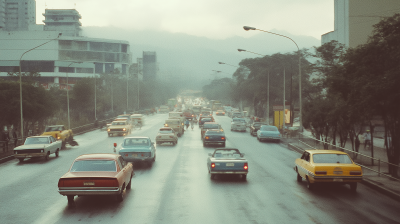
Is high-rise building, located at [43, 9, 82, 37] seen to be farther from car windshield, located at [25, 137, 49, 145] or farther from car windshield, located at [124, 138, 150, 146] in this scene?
car windshield, located at [124, 138, 150, 146]

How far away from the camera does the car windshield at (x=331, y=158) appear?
15570 mm

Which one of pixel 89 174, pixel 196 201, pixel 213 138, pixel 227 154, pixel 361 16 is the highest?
pixel 361 16

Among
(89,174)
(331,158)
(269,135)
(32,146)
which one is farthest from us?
(269,135)

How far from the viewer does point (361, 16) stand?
56.2m

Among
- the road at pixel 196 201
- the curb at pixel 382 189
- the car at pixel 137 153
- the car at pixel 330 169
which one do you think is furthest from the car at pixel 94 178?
the curb at pixel 382 189

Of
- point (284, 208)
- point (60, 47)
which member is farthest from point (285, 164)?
point (60, 47)

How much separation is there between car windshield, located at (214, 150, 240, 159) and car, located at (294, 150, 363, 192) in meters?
3.32

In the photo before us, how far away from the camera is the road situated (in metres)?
11.3

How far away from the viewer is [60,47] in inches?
4803

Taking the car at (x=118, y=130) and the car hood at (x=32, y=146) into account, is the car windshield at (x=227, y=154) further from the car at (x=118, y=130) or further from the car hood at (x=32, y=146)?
the car at (x=118, y=130)

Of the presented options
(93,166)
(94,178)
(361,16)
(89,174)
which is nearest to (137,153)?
(93,166)

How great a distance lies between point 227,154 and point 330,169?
16.5 ft

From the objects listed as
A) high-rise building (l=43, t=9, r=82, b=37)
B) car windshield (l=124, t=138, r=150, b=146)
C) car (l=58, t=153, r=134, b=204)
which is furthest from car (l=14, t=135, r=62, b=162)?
high-rise building (l=43, t=9, r=82, b=37)

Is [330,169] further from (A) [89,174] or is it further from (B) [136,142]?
(B) [136,142]
